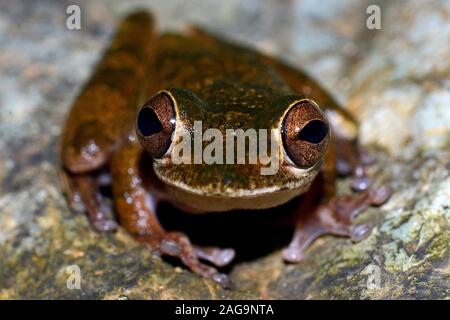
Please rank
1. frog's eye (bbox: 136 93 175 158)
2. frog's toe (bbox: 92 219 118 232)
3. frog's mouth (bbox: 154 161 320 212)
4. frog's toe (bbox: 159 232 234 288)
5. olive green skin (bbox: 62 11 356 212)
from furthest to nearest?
frog's toe (bbox: 92 219 118 232) → frog's toe (bbox: 159 232 234 288) → frog's eye (bbox: 136 93 175 158) → olive green skin (bbox: 62 11 356 212) → frog's mouth (bbox: 154 161 320 212)

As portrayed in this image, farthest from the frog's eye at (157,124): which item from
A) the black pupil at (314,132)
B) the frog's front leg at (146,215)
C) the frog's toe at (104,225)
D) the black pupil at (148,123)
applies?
the frog's toe at (104,225)

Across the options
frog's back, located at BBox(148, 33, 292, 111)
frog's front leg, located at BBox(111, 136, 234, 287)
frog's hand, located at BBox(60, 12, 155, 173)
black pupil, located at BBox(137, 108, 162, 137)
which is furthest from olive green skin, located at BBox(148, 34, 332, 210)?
frog's front leg, located at BBox(111, 136, 234, 287)

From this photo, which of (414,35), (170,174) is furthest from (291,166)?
(414,35)

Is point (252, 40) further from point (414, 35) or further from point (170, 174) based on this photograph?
point (170, 174)

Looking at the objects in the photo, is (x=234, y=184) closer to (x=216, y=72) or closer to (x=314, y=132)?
(x=314, y=132)

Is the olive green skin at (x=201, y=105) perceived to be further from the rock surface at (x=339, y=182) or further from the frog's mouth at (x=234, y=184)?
the rock surface at (x=339, y=182)

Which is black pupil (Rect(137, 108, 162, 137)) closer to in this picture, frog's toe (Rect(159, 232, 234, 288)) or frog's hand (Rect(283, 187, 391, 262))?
frog's toe (Rect(159, 232, 234, 288))
